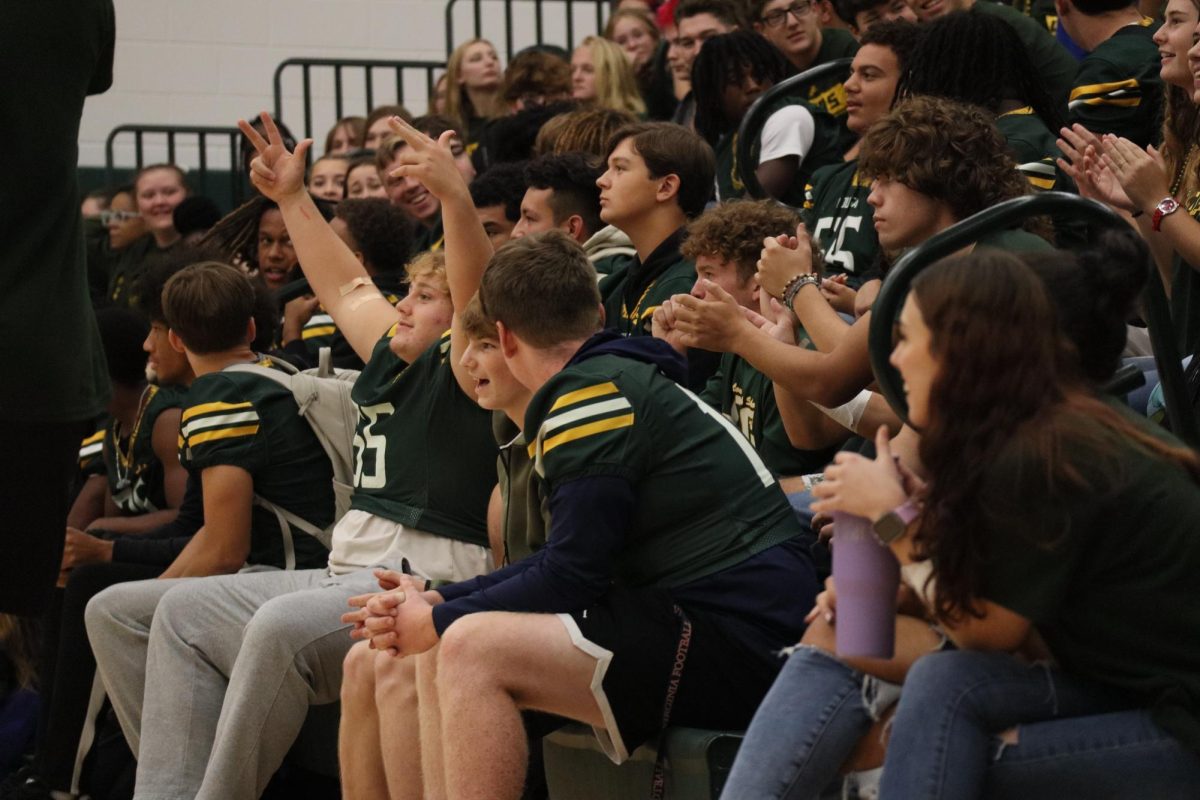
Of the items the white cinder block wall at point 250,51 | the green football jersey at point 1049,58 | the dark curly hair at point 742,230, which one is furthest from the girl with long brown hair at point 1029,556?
the white cinder block wall at point 250,51

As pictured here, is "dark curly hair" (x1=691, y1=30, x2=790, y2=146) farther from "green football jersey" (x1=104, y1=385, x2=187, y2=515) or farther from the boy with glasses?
"green football jersey" (x1=104, y1=385, x2=187, y2=515)

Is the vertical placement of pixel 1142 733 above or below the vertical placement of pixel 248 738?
above

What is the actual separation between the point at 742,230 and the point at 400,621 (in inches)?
47.4

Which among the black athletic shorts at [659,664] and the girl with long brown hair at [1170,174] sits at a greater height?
the girl with long brown hair at [1170,174]

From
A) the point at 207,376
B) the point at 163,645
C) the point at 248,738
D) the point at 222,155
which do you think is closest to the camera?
the point at 248,738

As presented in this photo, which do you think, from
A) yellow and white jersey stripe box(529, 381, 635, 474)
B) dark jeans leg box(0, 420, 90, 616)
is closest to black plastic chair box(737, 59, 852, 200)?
yellow and white jersey stripe box(529, 381, 635, 474)

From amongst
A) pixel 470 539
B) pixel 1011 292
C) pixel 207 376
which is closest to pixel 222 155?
pixel 207 376

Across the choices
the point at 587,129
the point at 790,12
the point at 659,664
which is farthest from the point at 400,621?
the point at 790,12

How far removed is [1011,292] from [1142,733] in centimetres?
63

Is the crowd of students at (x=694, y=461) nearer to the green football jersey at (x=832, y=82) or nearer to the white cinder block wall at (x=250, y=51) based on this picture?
the green football jersey at (x=832, y=82)

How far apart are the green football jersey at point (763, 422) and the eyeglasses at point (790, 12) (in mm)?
2241

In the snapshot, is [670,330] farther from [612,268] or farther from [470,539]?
[612,268]

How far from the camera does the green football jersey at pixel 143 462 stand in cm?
495

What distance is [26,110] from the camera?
232cm
